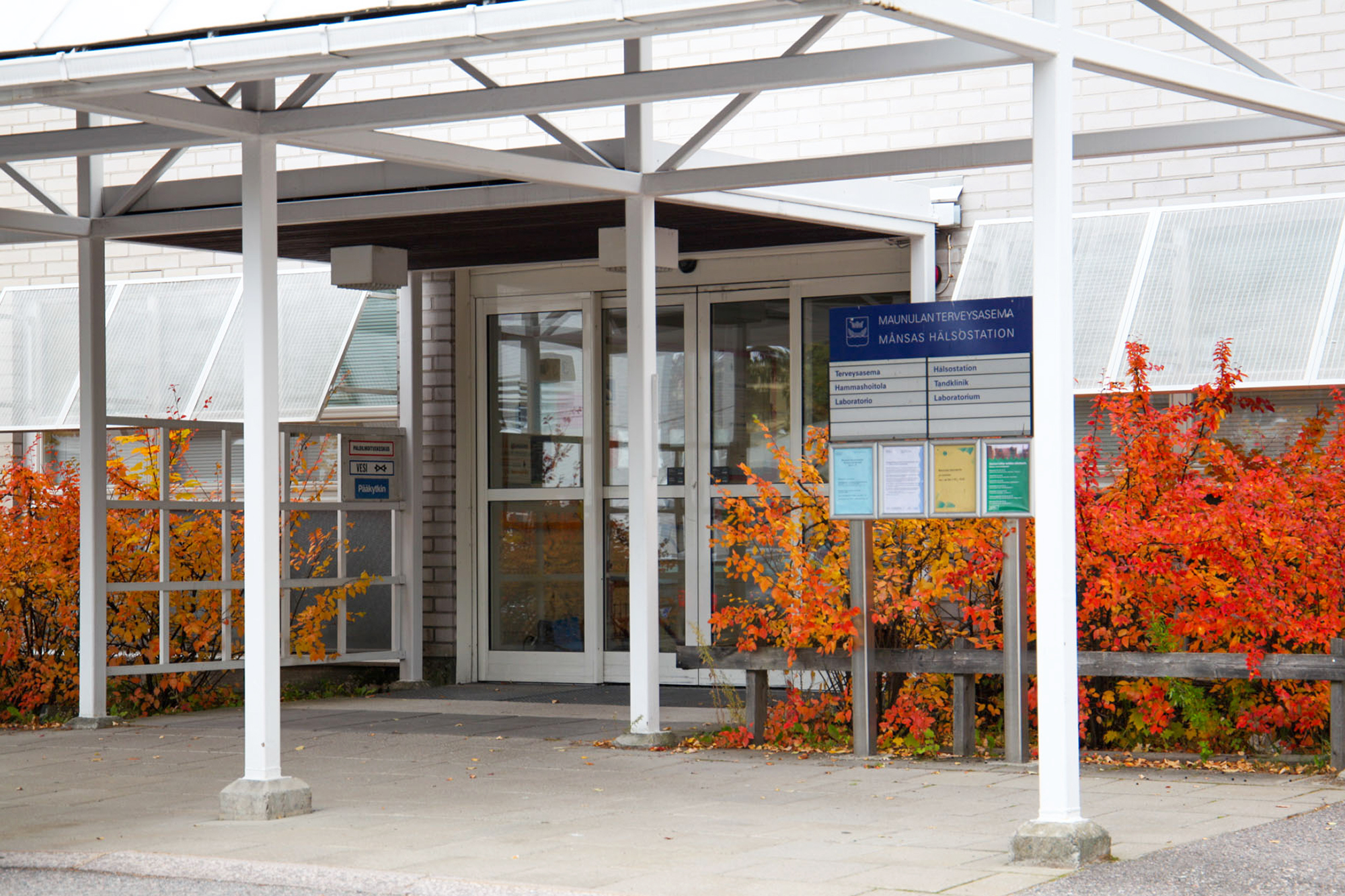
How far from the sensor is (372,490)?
12.2 m

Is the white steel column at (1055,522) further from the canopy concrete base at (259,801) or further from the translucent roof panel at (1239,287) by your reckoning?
the translucent roof panel at (1239,287)

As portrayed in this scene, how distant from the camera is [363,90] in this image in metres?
13.0

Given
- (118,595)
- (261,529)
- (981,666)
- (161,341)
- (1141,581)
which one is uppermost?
(161,341)

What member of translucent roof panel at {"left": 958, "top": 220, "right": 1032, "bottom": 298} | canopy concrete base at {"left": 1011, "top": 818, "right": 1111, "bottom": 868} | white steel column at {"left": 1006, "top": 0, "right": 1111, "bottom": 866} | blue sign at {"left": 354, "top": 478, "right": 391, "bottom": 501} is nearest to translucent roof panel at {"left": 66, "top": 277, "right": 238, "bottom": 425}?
blue sign at {"left": 354, "top": 478, "right": 391, "bottom": 501}

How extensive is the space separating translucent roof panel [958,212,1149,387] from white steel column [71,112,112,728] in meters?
5.05

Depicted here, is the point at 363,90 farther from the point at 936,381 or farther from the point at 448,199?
the point at 936,381

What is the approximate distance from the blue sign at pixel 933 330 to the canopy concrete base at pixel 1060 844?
2356 millimetres

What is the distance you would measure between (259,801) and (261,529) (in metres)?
1.05

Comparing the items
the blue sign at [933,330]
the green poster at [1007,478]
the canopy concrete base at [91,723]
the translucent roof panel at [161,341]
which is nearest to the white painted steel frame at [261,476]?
the blue sign at [933,330]

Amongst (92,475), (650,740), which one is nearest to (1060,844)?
(650,740)

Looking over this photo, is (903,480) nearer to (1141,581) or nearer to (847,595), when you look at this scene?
(847,595)

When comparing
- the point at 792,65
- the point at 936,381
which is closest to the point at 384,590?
the point at 936,381

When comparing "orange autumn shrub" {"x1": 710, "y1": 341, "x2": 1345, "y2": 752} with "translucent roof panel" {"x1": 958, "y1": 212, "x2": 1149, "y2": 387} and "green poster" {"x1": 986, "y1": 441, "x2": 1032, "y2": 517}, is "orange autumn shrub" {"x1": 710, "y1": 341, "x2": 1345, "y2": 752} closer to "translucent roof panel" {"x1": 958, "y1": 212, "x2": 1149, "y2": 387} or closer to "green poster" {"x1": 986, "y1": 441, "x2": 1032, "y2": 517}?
"green poster" {"x1": 986, "y1": 441, "x2": 1032, "y2": 517}

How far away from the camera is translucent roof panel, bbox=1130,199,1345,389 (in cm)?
980
